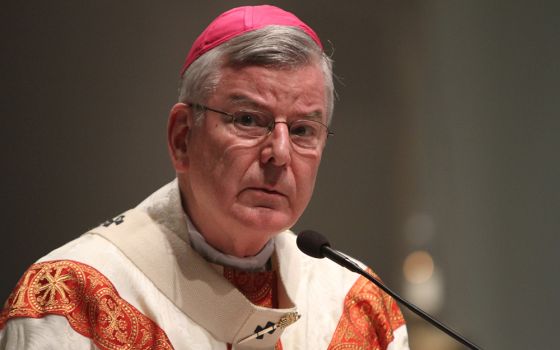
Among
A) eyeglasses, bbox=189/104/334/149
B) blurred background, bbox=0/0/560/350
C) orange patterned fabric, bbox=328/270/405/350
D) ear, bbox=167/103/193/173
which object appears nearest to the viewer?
eyeglasses, bbox=189/104/334/149

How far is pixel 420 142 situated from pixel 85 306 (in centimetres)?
194

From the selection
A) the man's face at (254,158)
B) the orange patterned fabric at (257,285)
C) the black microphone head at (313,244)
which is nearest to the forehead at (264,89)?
the man's face at (254,158)

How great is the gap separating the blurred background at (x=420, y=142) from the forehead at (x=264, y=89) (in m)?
0.83

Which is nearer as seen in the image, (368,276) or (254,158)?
(368,276)

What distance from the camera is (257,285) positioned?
7.64 feet

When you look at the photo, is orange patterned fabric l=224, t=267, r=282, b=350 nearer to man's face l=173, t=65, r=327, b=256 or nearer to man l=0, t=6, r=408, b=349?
man l=0, t=6, r=408, b=349

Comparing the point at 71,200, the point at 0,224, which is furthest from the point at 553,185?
the point at 0,224

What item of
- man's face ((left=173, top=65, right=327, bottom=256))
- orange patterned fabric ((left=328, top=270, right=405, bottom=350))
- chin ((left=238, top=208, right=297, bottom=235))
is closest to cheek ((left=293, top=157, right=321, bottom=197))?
man's face ((left=173, top=65, right=327, bottom=256))

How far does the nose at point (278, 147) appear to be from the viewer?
2061 mm

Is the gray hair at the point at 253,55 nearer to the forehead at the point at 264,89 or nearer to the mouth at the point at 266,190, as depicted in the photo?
the forehead at the point at 264,89

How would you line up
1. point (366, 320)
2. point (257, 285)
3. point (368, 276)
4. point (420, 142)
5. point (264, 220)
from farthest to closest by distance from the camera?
point (420, 142), point (366, 320), point (257, 285), point (264, 220), point (368, 276)

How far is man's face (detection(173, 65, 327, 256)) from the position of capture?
2068 millimetres

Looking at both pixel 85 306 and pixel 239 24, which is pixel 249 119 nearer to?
pixel 239 24

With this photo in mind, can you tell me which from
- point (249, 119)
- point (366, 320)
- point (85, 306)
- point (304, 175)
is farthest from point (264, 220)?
point (366, 320)
